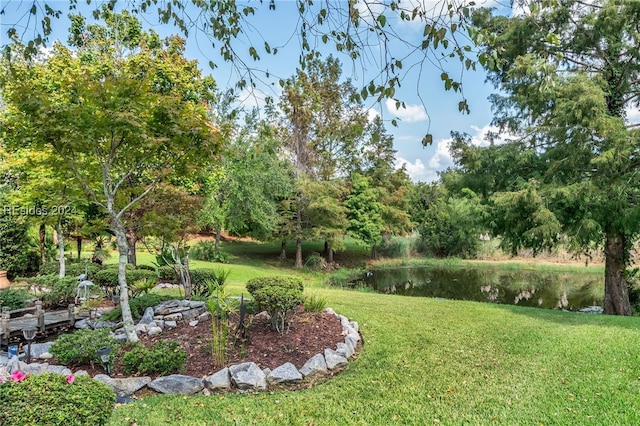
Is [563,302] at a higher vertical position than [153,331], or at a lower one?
lower

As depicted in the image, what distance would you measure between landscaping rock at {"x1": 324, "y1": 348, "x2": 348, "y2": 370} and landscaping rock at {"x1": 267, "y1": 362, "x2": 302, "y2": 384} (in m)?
0.44

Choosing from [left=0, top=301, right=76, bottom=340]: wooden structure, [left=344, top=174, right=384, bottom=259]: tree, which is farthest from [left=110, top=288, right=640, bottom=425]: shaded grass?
[left=344, top=174, right=384, bottom=259]: tree

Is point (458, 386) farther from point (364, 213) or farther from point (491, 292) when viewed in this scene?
point (364, 213)

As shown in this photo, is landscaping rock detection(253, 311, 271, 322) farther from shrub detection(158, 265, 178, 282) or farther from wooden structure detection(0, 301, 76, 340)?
shrub detection(158, 265, 178, 282)

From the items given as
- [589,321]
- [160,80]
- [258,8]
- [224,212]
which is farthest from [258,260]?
[258,8]

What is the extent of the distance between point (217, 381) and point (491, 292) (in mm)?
12230

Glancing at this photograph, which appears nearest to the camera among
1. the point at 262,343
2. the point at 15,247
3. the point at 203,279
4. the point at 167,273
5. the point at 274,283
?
the point at 262,343

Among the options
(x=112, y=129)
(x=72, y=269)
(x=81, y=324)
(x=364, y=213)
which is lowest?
(x=81, y=324)

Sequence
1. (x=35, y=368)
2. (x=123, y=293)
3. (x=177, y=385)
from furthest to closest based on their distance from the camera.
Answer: (x=123, y=293)
(x=35, y=368)
(x=177, y=385)

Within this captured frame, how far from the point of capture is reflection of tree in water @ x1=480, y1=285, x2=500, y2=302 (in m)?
12.6

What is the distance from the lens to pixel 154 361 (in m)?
3.89

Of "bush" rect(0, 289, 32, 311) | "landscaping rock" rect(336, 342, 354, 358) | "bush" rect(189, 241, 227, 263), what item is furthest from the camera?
"bush" rect(189, 241, 227, 263)

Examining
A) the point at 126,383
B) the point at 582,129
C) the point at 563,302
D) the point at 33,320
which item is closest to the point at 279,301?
the point at 126,383

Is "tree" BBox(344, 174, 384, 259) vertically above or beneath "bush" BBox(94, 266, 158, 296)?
above
